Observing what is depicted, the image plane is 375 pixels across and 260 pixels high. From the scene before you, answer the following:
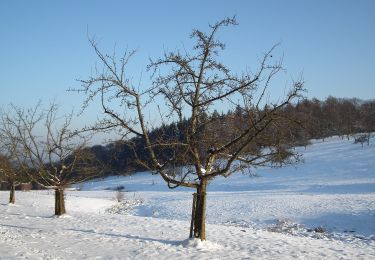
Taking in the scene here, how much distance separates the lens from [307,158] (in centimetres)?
7706

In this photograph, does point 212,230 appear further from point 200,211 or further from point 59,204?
point 59,204

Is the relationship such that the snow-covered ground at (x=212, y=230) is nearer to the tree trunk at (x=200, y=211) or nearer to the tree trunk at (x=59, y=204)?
the tree trunk at (x=200, y=211)

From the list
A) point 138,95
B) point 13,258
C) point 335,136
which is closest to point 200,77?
point 138,95

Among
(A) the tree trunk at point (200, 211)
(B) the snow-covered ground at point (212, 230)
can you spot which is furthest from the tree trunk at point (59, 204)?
(A) the tree trunk at point (200, 211)

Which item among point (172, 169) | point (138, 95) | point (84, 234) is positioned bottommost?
point (84, 234)

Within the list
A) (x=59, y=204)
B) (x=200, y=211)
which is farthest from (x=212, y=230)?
(x=59, y=204)

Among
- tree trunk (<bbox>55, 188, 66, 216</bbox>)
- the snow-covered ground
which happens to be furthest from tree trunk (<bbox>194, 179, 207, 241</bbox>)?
tree trunk (<bbox>55, 188, 66, 216</bbox>)

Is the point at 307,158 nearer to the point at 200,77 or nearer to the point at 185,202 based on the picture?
the point at 185,202

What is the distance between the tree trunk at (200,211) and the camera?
45.1 ft

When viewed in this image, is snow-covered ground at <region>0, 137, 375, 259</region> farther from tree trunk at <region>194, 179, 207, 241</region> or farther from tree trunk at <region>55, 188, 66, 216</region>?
tree trunk at <region>55, 188, 66, 216</region>

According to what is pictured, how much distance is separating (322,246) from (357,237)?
741 centimetres

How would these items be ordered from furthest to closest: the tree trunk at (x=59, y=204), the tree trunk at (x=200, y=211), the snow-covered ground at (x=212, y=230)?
the tree trunk at (x=59, y=204)
the tree trunk at (x=200, y=211)
the snow-covered ground at (x=212, y=230)

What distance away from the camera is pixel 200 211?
13.9 metres

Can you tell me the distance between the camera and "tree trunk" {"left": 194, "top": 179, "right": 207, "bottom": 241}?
542 inches
